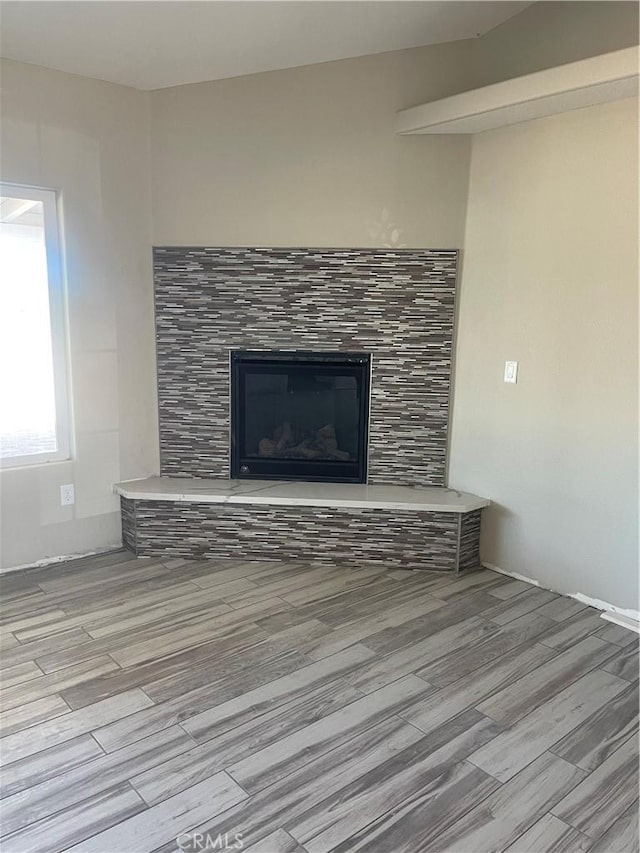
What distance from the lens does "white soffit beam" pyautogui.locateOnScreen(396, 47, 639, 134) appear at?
2232 mm

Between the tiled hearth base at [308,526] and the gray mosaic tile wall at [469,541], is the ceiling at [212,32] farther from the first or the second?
the gray mosaic tile wall at [469,541]

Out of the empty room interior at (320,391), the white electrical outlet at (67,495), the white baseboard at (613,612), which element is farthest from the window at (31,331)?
the white baseboard at (613,612)

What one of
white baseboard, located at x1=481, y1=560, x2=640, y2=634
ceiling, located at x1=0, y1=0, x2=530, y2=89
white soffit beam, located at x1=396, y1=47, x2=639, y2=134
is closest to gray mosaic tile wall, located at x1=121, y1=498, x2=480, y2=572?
white baseboard, located at x1=481, y1=560, x2=640, y2=634

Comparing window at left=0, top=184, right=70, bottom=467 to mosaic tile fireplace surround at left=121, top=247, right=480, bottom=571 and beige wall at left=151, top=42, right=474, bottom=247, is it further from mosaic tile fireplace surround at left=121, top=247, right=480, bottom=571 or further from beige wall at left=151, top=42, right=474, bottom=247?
beige wall at left=151, top=42, right=474, bottom=247

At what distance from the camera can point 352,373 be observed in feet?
11.1

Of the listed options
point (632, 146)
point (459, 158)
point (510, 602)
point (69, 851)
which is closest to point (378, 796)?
point (69, 851)

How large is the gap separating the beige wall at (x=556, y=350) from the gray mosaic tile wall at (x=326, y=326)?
16 cm

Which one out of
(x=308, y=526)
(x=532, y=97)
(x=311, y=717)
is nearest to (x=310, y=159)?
(x=532, y=97)

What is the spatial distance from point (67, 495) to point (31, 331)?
85cm

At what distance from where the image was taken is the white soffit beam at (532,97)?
223 centimetres

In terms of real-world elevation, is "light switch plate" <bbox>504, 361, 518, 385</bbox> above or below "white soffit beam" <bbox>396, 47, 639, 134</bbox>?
below

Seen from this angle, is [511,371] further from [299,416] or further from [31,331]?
[31,331]

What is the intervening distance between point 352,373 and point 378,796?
2.09m

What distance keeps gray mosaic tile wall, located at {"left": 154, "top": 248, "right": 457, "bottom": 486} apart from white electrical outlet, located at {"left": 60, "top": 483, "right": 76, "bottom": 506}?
2.05 feet
